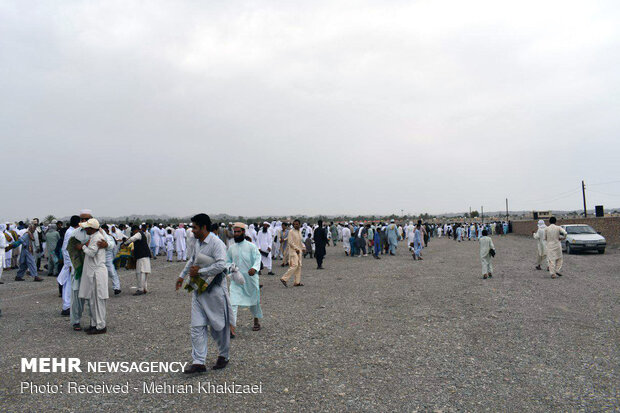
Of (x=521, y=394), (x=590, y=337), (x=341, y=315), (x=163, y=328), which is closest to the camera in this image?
(x=521, y=394)

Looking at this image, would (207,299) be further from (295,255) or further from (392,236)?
(392,236)

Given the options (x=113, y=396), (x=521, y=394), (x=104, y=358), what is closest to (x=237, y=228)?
(x=104, y=358)

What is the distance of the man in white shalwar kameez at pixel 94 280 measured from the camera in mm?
6543

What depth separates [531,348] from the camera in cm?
554

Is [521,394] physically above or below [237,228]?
below

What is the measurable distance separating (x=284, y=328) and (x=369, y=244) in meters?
14.9

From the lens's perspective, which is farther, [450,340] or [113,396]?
[450,340]

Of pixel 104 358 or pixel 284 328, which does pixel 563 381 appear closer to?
pixel 284 328

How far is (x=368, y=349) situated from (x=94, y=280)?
4324mm

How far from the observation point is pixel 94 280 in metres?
6.58

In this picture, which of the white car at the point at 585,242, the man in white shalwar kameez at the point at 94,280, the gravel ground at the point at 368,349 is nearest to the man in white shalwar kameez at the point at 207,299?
the gravel ground at the point at 368,349

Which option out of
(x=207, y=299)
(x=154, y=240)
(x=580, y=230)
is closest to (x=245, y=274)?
(x=207, y=299)

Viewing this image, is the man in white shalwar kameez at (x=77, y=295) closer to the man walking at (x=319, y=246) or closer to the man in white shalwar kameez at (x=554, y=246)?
the man walking at (x=319, y=246)

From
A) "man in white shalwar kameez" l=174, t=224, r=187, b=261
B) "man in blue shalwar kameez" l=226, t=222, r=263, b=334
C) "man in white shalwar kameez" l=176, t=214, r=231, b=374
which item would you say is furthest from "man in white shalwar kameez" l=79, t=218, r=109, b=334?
"man in white shalwar kameez" l=174, t=224, r=187, b=261
